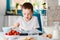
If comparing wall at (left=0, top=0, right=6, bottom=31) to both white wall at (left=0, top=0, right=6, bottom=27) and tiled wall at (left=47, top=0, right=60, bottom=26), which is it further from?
tiled wall at (left=47, top=0, right=60, bottom=26)

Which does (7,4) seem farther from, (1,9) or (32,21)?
(32,21)

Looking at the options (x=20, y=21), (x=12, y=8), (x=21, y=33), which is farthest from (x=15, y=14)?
(x=21, y=33)

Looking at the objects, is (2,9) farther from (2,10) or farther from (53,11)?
(53,11)

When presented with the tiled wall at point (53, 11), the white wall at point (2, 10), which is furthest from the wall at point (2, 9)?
the tiled wall at point (53, 11)

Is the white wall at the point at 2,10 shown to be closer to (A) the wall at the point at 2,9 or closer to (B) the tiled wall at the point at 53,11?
(A) the wall at the point at 2,9

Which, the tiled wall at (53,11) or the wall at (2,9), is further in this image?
the tiled wall at (53,11)

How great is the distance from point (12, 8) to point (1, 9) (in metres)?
0.50

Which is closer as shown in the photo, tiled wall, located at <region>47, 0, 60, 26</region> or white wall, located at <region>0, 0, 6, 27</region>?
white wall, located at <region>0, 0, 6, 27</region>

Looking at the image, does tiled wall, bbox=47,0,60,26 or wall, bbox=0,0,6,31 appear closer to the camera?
wall, bbox=0,0,6,31

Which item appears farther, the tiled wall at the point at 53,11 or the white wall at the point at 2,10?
the tiled wall at the point at 53,11

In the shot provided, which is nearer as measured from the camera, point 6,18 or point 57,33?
point 57,33

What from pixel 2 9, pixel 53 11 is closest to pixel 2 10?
pixel 2 9

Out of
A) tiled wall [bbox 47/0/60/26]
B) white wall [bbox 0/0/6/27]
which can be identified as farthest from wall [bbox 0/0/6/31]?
tiled wall [bbox 47/0/60/26]

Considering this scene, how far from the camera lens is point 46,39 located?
1.46 m
